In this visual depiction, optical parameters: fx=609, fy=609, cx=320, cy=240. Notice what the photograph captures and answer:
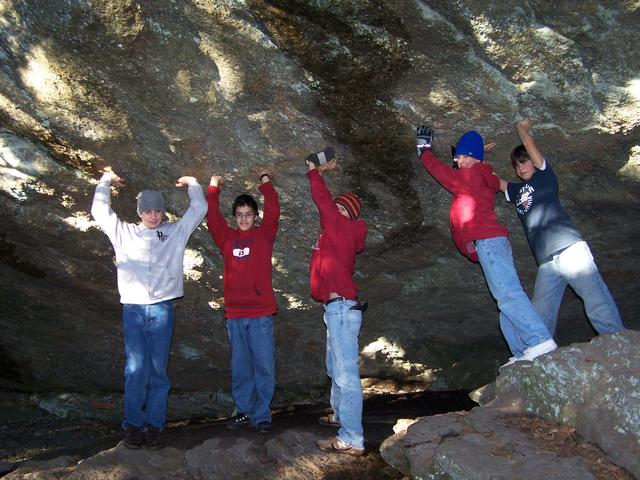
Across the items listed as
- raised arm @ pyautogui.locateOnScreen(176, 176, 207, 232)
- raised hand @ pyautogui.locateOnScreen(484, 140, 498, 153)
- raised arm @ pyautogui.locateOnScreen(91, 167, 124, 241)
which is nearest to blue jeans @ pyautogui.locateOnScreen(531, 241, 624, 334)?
raised hand @ pyautogui.locateOnScreen(484, 140, 498, 153)

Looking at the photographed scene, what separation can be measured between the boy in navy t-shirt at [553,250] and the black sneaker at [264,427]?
7.19 ft

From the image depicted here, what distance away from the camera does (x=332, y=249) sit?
16.5ft

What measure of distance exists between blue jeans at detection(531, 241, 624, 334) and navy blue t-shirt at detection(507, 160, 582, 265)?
82 millimetres

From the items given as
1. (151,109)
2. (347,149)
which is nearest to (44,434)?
(151,109)

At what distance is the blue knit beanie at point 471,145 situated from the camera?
15.7 feet

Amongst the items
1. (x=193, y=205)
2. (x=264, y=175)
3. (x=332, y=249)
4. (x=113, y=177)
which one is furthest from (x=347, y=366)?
(x=113, y=177)

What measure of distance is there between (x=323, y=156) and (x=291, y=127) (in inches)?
14.2

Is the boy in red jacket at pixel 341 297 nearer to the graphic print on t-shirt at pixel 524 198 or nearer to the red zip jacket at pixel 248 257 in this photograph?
the red zip jacket at pixel 248 257

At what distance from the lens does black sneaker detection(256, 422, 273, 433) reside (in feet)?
16.9

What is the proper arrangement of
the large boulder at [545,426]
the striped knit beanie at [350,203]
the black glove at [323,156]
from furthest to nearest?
the striped knit beanie at [350,203], the black glove at [323,156], the large boulder at [545,426]

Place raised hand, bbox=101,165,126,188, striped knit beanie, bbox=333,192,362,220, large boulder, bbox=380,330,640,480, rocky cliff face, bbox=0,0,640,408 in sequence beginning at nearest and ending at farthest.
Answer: large boulder, bbox=380,330,640,480 < rocky cliff face, bbox=0,0,640,408 < raised hand, bbox=101,165,126,188 < striped knit beanie, bbox=333,192,362,220

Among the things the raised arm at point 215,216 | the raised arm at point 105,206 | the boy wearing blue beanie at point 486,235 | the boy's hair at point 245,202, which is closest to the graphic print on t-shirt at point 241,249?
the raised arm at point 215,216

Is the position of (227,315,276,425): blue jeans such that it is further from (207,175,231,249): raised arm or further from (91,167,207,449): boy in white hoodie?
(207,175,231,249): raised arm

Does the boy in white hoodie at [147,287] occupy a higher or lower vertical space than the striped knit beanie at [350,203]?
lower
